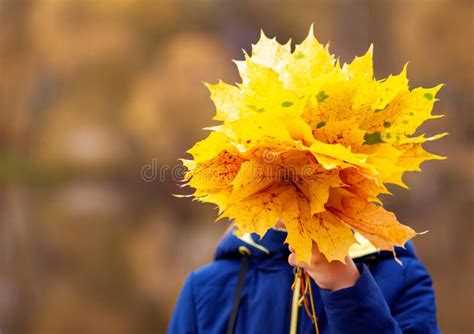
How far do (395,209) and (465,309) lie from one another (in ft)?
2.02

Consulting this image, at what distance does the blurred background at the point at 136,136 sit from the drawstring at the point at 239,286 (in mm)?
2196

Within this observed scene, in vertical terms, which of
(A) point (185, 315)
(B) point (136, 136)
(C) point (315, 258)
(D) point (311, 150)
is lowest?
(A) point (185, 315)

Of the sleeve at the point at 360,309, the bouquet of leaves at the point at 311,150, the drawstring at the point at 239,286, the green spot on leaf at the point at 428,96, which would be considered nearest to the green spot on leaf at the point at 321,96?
the bouquet of leaves at the point at 311,150

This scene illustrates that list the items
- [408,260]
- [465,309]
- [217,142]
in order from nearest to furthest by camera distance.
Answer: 1. [217,142]
2. [408,260]
3. [465,309]

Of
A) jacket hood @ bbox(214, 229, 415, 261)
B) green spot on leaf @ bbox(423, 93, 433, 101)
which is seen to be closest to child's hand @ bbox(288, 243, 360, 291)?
jacket hood @ bbox(214, 229, 415, 261)

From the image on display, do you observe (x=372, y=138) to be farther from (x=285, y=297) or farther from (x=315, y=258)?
(x=285, y=297)

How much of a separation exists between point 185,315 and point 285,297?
0.19 meters

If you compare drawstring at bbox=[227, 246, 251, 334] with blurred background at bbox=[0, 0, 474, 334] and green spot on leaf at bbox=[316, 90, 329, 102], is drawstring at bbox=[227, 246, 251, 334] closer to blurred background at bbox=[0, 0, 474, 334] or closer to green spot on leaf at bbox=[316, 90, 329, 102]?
green spot on leaf at bbox=[316, 90, 329, 102]

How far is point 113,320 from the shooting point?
3.35 m

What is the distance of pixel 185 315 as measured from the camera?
1187 millimetres

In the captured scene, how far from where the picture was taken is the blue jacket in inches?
37.8

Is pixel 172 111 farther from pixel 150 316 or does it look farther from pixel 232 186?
pixel 232 186

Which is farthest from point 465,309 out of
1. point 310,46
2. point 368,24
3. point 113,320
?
point 310,46

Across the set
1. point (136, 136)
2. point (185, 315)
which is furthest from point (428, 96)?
point (136, 136)
